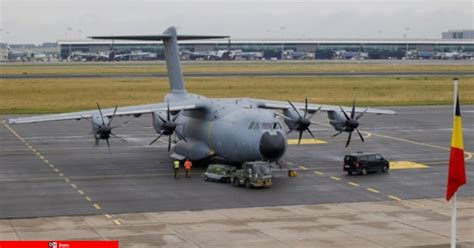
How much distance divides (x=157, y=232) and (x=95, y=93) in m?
78.4

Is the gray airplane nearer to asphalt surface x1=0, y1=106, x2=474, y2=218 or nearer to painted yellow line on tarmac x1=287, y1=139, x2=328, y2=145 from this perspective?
asphalt surface x1=0, y1=106, x2=474, y2=218

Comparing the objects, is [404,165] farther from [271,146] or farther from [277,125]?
[271,146]

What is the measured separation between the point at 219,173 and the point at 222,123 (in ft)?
14.3

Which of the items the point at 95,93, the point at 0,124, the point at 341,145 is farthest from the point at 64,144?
the point at 95,93

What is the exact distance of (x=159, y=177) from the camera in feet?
154

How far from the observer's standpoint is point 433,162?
172ft

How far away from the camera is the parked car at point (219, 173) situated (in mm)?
44844

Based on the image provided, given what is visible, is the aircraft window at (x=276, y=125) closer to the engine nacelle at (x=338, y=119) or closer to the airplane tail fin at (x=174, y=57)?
the engine nacelle at (x=338, y=119)

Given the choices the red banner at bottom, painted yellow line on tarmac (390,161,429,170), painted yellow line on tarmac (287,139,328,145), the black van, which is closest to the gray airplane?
the black van

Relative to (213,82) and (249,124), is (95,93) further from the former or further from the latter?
(249,124)

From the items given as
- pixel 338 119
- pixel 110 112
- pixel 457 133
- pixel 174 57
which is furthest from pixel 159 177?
pixel 457 133

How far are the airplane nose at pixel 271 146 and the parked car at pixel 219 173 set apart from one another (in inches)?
86.1

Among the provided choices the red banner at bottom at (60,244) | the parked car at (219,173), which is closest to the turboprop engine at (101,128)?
the parked car at (219,173)

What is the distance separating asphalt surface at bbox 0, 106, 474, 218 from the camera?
38.5 m
